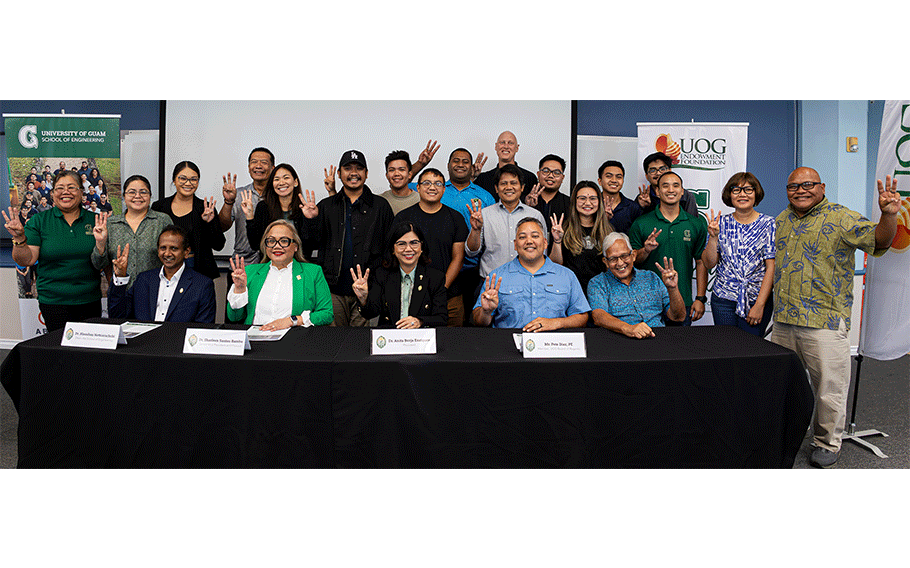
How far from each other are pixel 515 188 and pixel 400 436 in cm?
161

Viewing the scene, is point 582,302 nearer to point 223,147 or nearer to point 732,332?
point 732,332

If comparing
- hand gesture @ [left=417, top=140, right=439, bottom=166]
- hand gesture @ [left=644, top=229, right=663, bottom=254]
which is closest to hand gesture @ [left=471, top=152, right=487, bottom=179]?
hand gesture @ [left=417, top=140, right=439, bottom=166]

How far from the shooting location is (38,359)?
2174mm

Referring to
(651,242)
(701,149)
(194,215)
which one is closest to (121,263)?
(194,215)

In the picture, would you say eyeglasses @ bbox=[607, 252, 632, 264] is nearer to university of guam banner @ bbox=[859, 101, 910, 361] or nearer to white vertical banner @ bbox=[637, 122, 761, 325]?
university of guam banner @ bbox=[859, 101, 910, 361]

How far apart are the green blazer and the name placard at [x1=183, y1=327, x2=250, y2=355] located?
0.51 m

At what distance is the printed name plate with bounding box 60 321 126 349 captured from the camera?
2156mm

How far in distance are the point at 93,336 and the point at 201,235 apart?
1230 millimetres

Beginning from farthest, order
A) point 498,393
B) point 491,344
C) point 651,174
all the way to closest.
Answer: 1. point 651,174
2. point 491,344
3. point 498,393

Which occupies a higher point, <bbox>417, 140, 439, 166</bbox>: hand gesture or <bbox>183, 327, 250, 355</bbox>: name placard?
<bbox>417, 140, 439, 166</bbox>: hand gesture

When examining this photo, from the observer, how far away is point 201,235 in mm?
3295

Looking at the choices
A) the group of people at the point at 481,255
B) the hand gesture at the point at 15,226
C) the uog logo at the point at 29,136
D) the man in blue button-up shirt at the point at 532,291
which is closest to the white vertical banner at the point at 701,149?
the group of people at the point at 481,255

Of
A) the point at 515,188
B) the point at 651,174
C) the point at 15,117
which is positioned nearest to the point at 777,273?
the point at 651,174

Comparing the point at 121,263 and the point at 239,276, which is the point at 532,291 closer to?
the point at 239,276
